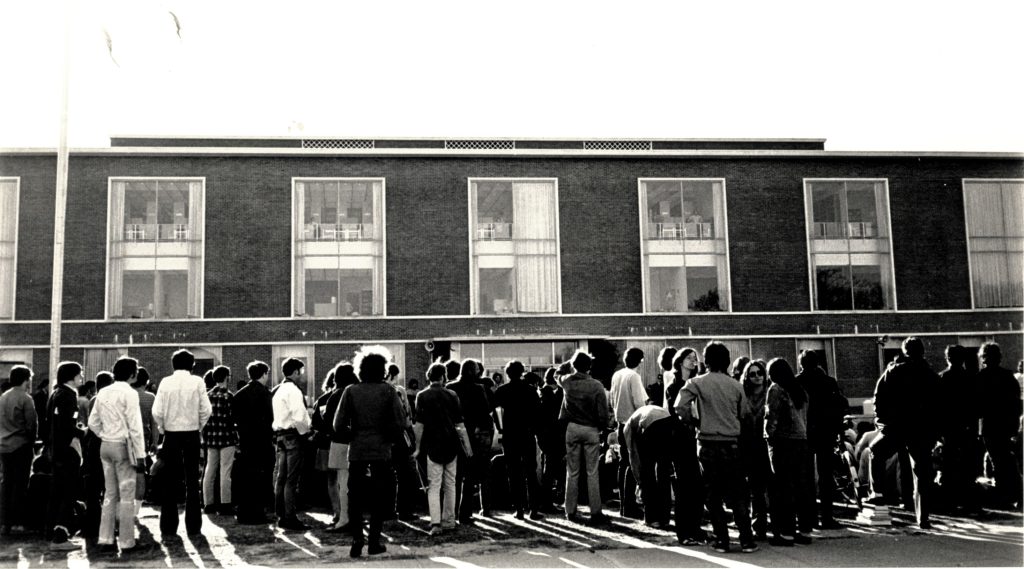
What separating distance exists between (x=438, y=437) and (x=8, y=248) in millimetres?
27673

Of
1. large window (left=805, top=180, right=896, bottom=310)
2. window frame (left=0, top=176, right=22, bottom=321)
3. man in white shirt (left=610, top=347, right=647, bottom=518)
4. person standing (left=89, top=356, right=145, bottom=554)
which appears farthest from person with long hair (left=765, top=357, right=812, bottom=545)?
window frame (left=0, top=176, right=22, bottom=321)

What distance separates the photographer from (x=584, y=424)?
32.9 ft

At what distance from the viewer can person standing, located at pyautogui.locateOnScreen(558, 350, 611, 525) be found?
9961mm

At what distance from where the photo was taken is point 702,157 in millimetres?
34125

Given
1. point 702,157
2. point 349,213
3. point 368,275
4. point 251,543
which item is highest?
point 702,157

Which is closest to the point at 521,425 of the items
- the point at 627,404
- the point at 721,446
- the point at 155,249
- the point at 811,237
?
the point at 627,404

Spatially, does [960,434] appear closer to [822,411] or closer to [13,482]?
[822,411]

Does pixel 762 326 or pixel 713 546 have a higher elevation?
pixel 762 326

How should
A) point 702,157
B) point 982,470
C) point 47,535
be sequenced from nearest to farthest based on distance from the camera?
1. point 47,535
2. point 982,470
3. point 702,157

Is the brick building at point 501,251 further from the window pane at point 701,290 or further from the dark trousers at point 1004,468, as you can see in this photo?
the dark trousers at point 1004,468

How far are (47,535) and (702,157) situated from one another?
94.2 feet

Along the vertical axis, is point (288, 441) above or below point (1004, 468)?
above

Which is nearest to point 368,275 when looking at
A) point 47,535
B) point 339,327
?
point 339,327

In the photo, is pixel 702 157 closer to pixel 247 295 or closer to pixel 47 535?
pixel 247 295
